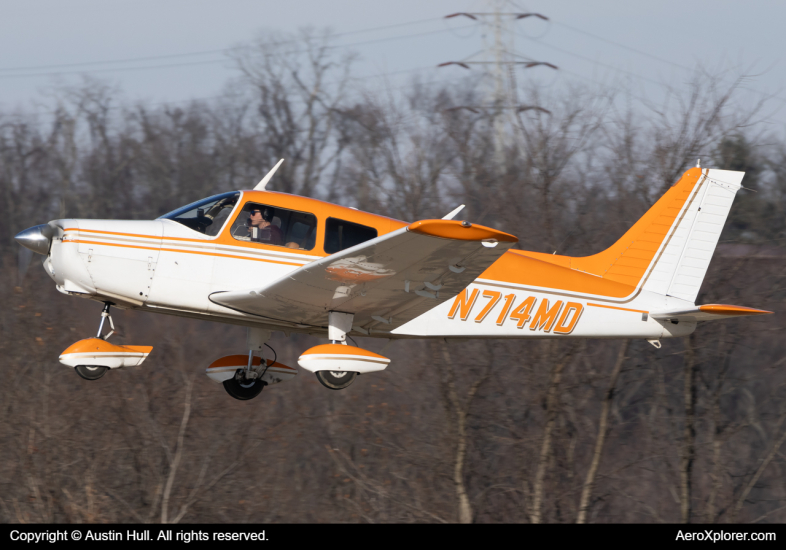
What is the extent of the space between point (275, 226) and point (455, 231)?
2.43 meters

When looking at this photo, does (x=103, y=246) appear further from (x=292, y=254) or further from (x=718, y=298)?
(x=718, y=298)

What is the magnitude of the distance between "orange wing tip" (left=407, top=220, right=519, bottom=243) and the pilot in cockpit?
215 cm

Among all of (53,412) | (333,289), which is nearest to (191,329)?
(53,412)

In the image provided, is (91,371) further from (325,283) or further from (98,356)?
(325,283)

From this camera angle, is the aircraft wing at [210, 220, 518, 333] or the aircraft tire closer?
the aircraft wing at [210, 220, 518, 333]

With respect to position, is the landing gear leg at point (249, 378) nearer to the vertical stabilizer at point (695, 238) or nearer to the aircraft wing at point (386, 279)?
the aircraft wing at point (386, 279)

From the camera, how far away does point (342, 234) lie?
7891mm

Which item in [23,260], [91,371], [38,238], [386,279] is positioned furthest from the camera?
[23,260]

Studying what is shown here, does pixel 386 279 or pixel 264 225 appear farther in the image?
pixel 264 225

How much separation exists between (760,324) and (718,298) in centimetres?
188

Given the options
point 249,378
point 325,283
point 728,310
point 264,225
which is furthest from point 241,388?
point 728,310

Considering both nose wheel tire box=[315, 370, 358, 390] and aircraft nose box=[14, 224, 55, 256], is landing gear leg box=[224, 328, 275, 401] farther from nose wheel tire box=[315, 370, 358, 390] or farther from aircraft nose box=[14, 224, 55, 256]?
aircraft nose box=[14, 224, 55, 256]

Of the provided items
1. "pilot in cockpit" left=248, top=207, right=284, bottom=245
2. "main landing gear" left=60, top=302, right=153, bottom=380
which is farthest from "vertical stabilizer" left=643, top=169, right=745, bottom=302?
"main landing gear" left=60, top=302, right=153, bottom=380

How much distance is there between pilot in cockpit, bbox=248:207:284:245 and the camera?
7812 millimetres
